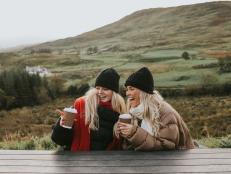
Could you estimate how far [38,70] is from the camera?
82.5 feet

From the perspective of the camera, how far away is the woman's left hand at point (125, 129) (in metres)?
3.97

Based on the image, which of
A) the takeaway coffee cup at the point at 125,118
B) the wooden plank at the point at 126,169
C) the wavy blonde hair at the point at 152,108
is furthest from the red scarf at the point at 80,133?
the wooden plank at the point at 126,169

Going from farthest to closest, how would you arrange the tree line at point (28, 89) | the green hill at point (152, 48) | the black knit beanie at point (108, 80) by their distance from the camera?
the green hill at point (152, 48)
the tree line at point (28, 89)
the black knit beanie at point (108, 80)

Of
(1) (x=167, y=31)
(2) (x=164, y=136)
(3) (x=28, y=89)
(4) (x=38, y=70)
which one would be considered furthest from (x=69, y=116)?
(1) (x=167, y=31)

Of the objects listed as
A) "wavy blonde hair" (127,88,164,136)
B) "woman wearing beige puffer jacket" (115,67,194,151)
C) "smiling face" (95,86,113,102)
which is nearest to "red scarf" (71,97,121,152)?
"smiling face" (95,86,113,102)

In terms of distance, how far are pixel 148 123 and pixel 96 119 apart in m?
0.46

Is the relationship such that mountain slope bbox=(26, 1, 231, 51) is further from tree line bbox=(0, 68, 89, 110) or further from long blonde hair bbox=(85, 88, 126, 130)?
long blonde hair bbox=(85, 88, 126, 130)

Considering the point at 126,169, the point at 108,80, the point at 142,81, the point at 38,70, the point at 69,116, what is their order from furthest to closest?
the point at 38,70
the point at 108,80
the point at 142,81
the point at 69,116
the point at 126,169

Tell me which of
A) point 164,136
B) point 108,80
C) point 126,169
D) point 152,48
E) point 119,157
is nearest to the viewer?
point 126,169

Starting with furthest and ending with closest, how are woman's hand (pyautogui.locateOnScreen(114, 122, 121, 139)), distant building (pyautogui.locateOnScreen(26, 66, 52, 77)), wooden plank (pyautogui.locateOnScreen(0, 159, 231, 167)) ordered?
distant building (pyautogui.locateOnScreen(26, 66, 52, 77)) < woman's hand (pyautogui.locateOnScreen(114, 122, 121, 139)) < wooden plank (pyautogui.locateOnScreen(0, 159, 231, 167))

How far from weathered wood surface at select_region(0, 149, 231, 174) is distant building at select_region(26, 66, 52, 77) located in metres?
20.6

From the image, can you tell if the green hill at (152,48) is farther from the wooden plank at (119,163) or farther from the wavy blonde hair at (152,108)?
the wooden plank at (119,163)

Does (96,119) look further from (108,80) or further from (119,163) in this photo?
(119,163)

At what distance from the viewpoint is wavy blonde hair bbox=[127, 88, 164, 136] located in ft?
13.7
